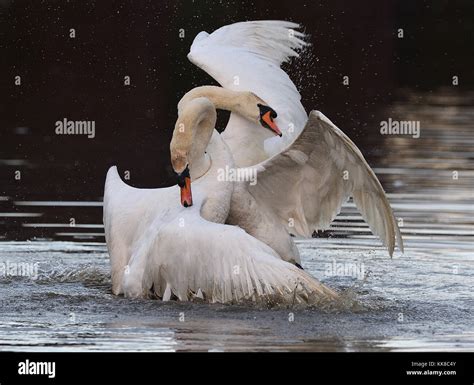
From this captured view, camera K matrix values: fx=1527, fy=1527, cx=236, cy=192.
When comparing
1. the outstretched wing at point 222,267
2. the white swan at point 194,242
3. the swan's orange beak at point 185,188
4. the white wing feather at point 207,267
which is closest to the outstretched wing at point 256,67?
the white swan at point 194,242

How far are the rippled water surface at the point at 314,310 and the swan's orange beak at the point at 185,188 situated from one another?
0.72 meters

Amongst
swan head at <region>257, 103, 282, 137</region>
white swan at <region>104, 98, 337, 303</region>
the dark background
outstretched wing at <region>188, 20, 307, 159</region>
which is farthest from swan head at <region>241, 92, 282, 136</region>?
the dark background

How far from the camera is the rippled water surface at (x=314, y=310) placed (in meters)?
9.49

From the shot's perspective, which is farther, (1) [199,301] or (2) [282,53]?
(2) [282,53]

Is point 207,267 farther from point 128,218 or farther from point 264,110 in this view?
point 264,110

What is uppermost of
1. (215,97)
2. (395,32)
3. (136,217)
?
(395,32)

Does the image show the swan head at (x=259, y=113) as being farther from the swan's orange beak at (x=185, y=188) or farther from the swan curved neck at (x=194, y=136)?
the swan's orange beak at (x=185, y=188)

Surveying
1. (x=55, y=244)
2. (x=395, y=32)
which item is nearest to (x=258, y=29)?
(x=55, y=244)

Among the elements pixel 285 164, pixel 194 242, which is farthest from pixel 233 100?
pixel 194 242

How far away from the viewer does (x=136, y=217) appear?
11.3 metres

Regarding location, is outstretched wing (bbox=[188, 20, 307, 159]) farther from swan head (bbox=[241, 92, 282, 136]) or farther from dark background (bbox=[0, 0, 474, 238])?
dark background (bbox=[0, 0, 474, 238])

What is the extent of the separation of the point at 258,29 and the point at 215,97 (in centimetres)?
184

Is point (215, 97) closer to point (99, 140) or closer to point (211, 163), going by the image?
point (211, 163)
